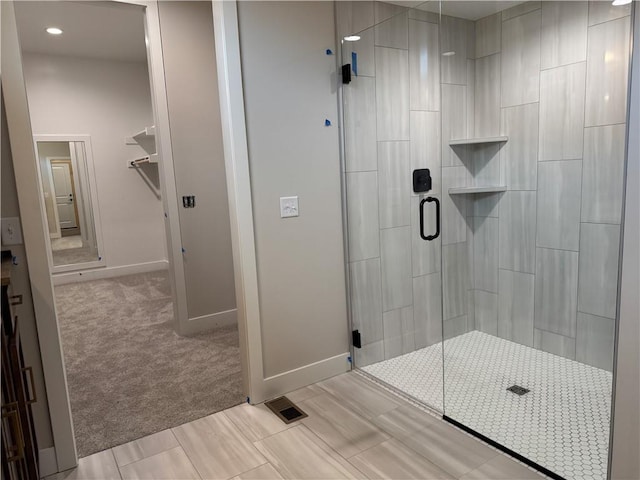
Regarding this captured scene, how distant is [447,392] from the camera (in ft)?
7.98

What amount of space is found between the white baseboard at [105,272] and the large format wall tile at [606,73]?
5.05m

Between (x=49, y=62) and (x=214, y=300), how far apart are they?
4014 millimetres

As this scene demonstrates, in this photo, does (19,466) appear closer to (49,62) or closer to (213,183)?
(213,183)

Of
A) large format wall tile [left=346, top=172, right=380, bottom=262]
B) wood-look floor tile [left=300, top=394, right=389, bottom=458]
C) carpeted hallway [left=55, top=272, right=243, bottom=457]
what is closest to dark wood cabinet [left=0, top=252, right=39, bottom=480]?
carpeted hallway [left=55, top=272, right=243, bottom=457]

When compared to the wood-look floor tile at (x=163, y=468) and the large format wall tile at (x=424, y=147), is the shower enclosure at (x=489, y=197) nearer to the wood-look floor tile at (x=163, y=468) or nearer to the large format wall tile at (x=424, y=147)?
the large format wall tile at (x=424, y=147)

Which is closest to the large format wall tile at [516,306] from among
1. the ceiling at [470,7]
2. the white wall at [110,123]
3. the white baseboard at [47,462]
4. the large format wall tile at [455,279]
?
the large format wall tile at [455,279]

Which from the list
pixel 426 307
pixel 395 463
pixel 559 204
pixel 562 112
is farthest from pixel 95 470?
pixel 562 112

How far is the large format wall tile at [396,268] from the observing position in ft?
9.26

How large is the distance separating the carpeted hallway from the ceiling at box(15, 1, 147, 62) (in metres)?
2.55

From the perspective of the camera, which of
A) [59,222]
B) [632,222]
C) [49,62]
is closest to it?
[632,222]

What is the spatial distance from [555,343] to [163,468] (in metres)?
2.51

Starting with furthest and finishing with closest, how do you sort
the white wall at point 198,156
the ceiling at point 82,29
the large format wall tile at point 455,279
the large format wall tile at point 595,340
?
the ceiling at point 82,29 < the white wall at point 198,156 < the large format wall tile at point 455,279 < the large format wall tile at point 595,340

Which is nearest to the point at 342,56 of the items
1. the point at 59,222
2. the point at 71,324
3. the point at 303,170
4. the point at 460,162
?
the point at 303,170

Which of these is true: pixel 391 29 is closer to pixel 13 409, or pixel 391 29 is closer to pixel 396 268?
pixel 396 268
